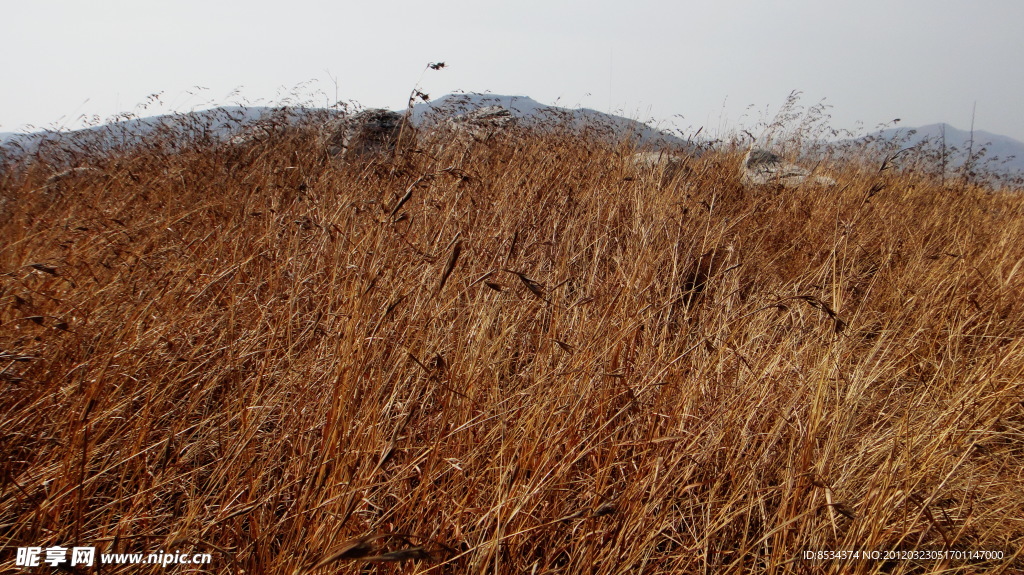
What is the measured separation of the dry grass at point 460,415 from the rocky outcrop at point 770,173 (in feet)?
7.48

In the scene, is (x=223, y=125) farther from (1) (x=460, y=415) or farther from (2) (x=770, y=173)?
(2) (x=770, y=173)

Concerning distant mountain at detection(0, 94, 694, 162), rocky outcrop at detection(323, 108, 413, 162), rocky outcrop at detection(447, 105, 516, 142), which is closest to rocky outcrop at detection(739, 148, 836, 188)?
distant mountain at detection(0, 94, 694, 162)

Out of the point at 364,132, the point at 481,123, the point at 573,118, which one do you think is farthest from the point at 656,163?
the point at 364,132

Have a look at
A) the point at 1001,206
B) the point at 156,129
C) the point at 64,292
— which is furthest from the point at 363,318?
the point at 1001,206

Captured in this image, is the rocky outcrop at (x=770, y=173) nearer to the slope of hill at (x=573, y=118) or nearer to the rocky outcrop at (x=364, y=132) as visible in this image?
the slope of hill at (x=573, y=118)

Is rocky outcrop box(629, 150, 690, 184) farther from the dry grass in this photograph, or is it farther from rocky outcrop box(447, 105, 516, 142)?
the dry grass

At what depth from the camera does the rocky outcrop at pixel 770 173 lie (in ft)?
15.7

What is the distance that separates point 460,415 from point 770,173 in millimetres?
4880

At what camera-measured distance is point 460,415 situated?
4.56ft

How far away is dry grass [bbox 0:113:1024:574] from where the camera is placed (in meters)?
1.08

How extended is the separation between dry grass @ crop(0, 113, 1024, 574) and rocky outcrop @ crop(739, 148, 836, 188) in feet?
7.48

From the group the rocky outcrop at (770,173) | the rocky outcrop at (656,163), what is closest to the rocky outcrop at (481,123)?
the rocky outcrop at (656,163)

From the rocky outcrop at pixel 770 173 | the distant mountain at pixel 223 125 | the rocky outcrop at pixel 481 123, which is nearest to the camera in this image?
the distant mountain at pixel 223 125

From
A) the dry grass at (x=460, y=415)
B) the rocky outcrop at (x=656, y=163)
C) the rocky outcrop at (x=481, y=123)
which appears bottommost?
→ the dry grass at (x=460, y=415)
